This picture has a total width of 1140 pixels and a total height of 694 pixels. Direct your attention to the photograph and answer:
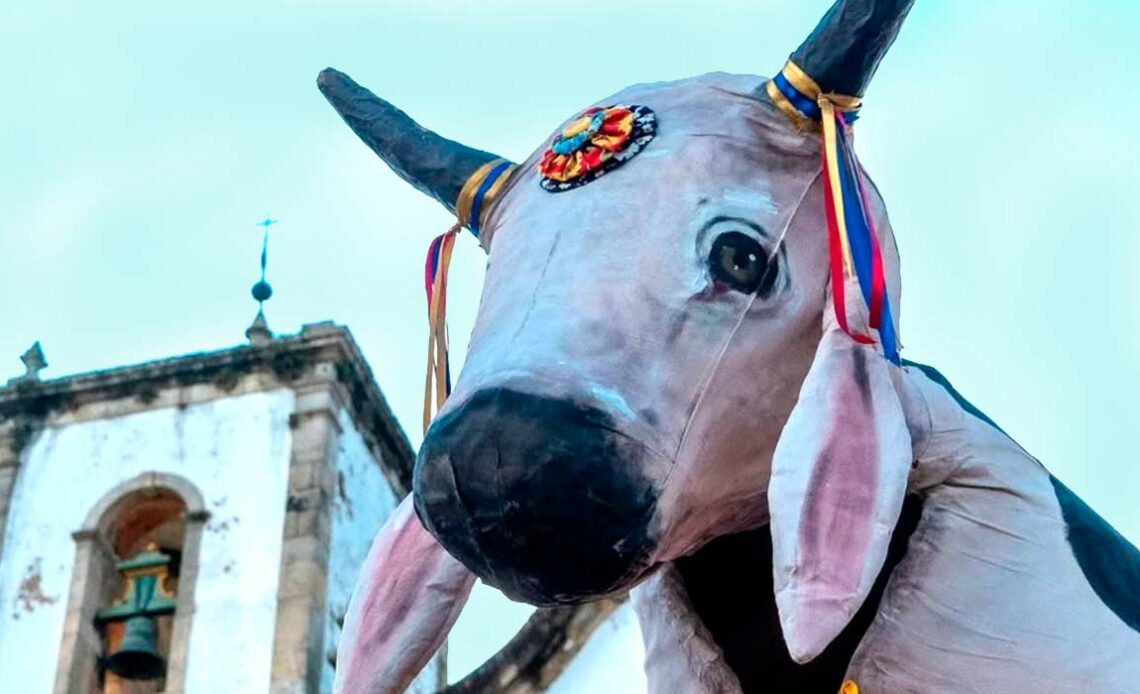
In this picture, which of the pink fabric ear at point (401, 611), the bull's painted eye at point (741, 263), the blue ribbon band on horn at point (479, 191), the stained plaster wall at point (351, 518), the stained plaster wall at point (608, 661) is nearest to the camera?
the bull's painted eye at point (741, 263)

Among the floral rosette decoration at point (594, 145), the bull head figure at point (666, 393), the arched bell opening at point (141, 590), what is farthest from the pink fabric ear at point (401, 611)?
the arched bell opening at point (141, 590)

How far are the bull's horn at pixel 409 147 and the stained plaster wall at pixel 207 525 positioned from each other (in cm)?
887

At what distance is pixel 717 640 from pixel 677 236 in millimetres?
565

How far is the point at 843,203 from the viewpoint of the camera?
2.38 m

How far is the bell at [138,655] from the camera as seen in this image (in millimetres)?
11719

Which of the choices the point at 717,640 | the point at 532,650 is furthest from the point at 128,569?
the point at 717,640

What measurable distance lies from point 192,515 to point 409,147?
991 cm

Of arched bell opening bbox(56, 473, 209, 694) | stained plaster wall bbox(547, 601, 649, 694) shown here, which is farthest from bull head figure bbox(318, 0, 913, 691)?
arched bell opening bbox(56, 473, 209, 694)

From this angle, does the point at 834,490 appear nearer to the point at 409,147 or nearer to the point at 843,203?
the point at 843,203

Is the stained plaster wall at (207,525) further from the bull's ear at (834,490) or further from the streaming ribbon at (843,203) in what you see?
the bull's ear at (834,490)

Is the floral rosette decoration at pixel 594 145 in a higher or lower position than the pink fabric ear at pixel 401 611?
higher

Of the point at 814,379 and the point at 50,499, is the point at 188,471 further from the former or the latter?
the point at 814,379

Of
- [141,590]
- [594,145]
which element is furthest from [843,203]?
[141,590]

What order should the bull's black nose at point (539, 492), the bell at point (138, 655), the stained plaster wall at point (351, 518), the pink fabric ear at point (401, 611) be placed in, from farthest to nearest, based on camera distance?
1. the stained plaster wall at point (351, 518)
2. the bell at point (138, 655)
3. the pink fabric ear at point (401, 611)
4. the bull's black nose at point (539, 492)
